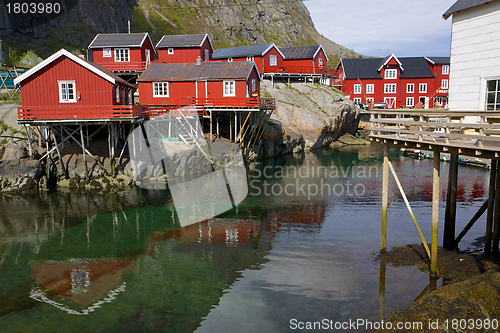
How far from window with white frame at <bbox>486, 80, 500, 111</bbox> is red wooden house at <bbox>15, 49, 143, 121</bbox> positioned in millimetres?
20325

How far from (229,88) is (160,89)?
6.60 m

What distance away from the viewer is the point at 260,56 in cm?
4888

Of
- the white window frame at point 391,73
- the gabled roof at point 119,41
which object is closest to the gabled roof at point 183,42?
the gabled roof at point 119,41

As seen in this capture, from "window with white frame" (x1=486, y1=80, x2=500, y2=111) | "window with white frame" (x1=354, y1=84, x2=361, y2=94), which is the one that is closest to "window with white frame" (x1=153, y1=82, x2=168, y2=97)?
"window with white frame" (x1=486, y1=80, x2=500, y2=111)

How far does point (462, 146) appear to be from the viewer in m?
9.36

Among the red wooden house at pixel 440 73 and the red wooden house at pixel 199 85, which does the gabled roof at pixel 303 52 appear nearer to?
the red wooden house at pixel 440 73

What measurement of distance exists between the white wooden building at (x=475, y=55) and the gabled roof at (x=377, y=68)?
4633 cm

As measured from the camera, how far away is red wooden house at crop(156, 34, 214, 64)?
4406 centimetres

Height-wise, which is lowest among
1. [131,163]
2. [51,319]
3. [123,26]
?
[51,319]

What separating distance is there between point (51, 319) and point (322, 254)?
9378 mm

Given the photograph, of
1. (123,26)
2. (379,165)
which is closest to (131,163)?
(379,165)

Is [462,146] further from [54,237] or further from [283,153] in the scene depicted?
[283,153]

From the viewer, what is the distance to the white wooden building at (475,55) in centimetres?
1267

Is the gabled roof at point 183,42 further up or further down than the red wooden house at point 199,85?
further up
